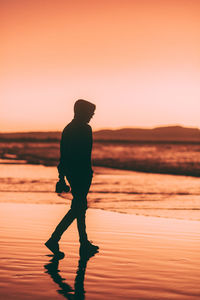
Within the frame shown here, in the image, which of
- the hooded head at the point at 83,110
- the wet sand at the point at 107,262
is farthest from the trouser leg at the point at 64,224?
the hooded head at the point at 83,110

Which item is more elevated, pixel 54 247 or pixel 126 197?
pixel 54 247

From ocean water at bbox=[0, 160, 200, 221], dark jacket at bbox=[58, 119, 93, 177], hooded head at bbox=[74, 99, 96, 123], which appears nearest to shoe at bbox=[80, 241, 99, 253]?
dark jacket at bbox=[58, 119, 93, 177]

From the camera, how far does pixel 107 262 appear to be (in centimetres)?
580

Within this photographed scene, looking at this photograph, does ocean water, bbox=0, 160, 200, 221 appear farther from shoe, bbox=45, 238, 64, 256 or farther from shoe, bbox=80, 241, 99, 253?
shoe, bbox=45, 238, 64, 256

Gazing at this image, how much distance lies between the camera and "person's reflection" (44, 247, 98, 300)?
14.6 feet

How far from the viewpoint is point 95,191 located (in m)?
15.2

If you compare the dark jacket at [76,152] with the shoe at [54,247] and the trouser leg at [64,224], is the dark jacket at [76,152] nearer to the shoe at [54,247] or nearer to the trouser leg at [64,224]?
the trouser leg at [64,224]

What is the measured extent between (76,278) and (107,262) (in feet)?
2.73

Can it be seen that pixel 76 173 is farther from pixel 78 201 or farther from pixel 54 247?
pixel 54 247

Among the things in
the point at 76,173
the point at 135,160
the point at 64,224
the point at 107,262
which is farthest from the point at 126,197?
the point at 135,160

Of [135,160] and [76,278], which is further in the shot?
[135,160]

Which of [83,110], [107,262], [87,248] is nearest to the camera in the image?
[107,262]

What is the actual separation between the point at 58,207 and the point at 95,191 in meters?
4.27

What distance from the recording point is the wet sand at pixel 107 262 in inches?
179
